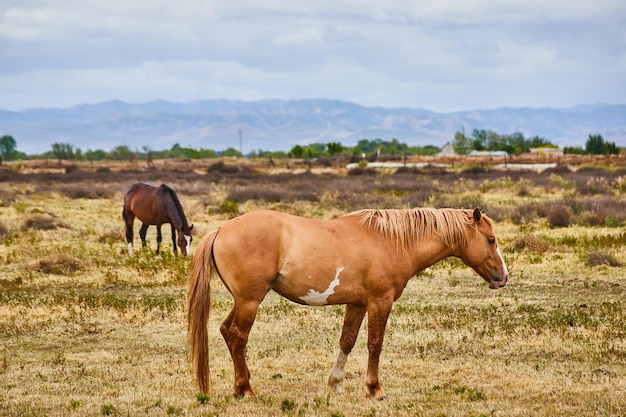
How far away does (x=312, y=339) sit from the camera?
10.2m

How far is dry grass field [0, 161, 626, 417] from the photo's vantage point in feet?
24.2

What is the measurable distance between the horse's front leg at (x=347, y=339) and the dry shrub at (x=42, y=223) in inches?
Result: 636

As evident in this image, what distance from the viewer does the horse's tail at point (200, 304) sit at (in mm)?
7309

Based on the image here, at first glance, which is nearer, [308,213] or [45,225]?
[45,225]

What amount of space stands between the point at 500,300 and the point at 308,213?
1559cm

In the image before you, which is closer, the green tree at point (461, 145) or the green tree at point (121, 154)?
the green tree at point (121, 154)

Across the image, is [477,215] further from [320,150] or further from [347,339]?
[320,150]

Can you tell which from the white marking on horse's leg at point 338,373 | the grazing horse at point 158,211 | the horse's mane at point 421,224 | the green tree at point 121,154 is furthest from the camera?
the green tree at point 121,154

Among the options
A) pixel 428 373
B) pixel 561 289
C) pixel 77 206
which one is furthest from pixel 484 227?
pixel 77 206

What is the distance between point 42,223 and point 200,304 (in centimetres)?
1637

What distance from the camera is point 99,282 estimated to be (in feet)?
48.2

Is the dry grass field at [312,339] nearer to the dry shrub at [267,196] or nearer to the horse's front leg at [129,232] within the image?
the horse's front leg at [129,232]

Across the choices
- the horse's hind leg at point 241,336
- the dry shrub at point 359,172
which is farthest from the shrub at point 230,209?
the dry shrub at point 359,172

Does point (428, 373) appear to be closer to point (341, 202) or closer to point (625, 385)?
point (625, 385)
